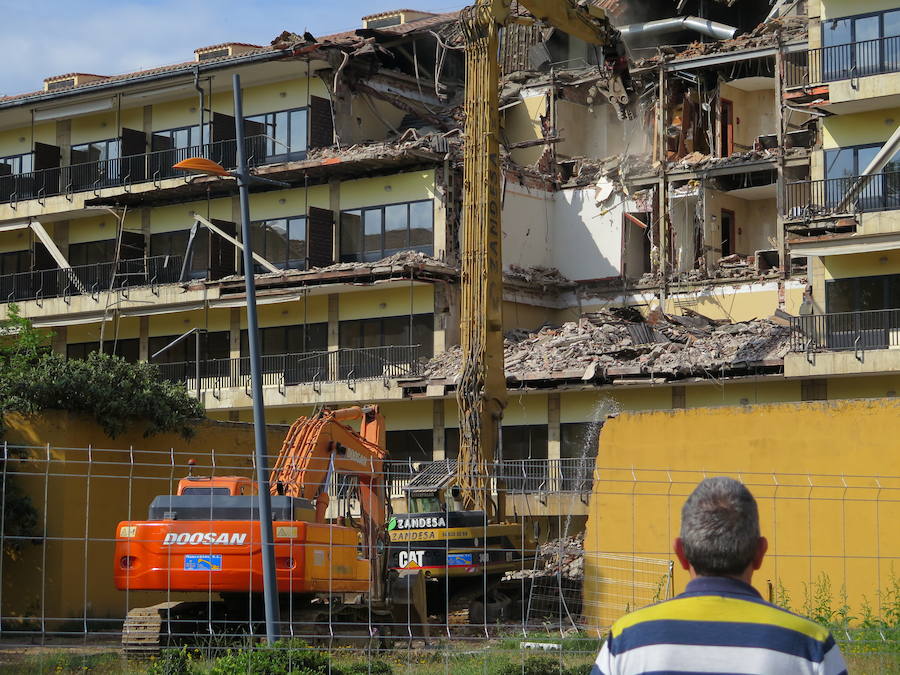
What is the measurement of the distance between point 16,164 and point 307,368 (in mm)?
16956

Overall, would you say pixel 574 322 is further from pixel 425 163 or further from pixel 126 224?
pixel 126 224

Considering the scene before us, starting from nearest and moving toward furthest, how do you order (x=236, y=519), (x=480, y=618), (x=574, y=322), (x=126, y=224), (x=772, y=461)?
1. (x=236, y=519)
2. (x=772, y=461)
3. (x=480, y=618)
4. (x=574, y=322)
5. (x=126, y=224)

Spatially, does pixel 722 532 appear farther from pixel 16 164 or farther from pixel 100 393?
A: pixel 16 164

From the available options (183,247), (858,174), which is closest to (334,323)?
(183,247)

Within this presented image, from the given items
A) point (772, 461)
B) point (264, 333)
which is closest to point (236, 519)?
point (772, 461)

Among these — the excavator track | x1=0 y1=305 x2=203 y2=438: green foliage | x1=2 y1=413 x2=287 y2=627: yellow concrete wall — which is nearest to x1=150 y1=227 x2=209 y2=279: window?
x1=0 y1=305 x2=203 y2=438: green foliage

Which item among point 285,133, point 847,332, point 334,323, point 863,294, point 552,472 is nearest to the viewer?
point 847,332

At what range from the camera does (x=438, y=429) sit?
143 ft

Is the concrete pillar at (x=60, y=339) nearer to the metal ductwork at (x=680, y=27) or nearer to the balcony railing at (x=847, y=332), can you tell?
the metal ductwork at (x=680, y=27)

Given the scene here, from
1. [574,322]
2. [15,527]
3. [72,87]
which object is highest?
[72,87]

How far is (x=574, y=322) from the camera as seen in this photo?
43688 mm

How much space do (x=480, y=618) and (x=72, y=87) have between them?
34.7 meters

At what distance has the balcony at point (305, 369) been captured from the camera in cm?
4425

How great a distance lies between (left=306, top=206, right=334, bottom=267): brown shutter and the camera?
4647cm
